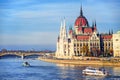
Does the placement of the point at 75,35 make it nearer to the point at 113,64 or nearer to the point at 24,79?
the point at 113,64

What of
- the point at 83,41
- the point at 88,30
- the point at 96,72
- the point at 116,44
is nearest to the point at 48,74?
the point at 96,72

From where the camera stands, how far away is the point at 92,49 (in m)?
67.6

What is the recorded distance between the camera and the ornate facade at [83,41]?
67625 mm

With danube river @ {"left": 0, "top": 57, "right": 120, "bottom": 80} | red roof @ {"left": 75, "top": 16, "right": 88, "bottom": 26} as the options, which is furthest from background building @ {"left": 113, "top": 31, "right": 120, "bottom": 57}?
danube river @ {"left": 0, "top": 57, "right": 120, "bottom": 80}

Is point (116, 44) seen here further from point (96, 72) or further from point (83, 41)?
point (96, 72)

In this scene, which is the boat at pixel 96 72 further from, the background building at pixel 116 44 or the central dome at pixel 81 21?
the central dome at pixel 81 21

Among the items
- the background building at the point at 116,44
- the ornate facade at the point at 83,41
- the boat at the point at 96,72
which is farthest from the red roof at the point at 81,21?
the boat at the point at 96,72

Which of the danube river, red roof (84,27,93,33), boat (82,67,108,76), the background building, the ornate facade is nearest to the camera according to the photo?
the danube river

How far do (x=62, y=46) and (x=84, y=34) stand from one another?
14.6ft

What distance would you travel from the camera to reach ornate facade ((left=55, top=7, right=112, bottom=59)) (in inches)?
2662

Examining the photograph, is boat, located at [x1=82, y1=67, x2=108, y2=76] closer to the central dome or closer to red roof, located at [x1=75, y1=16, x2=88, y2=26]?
the central dome

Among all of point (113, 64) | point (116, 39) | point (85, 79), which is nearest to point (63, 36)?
point (116, 39)

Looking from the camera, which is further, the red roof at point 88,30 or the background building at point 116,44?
the red roof at point 88,30

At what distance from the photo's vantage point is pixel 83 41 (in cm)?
6925
